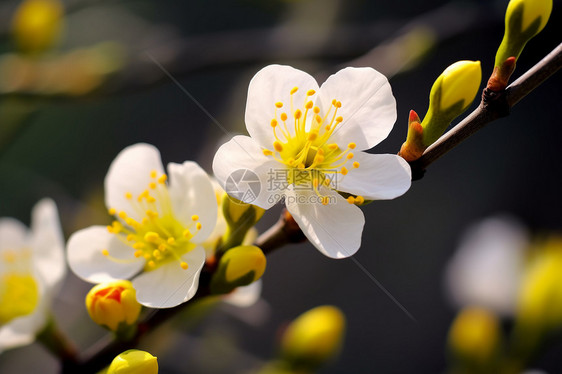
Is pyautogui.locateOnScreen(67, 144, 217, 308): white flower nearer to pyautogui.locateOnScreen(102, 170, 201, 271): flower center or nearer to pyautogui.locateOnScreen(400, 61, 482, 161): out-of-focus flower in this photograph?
pyautogui.locateOnScreen(102, 170, 201, 271): flower center

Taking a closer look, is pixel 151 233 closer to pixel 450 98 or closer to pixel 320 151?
pixel 320 151

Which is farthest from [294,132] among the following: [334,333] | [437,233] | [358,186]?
[437,233]

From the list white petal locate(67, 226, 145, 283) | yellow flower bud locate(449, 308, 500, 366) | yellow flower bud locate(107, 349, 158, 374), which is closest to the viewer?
yellow flower bud locate(107, 349, 158, 374)

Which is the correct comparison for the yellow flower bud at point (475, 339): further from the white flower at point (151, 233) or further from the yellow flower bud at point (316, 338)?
the white flower at point (151, 233)

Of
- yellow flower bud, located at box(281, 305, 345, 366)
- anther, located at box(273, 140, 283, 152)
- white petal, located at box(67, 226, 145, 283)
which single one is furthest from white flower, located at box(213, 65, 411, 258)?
yellow flower bud, located at box(281, 305, 345, 366)

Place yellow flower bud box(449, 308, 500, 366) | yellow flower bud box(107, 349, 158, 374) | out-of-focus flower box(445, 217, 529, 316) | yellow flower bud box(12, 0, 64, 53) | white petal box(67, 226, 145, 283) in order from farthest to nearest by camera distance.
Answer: yellow flower bud box(12, 0, 64, 53)
out-of-focus flower box(445, 217, 529, 316)
yellow flower bud box(449, 308, 500, 366)
white petal box(67, 226, 145, 283)
yellow flower bud box(107, 349, 158, 374)

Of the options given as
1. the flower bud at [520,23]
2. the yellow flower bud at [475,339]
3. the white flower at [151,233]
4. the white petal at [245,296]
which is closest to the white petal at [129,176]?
the white flower at [151,233]
